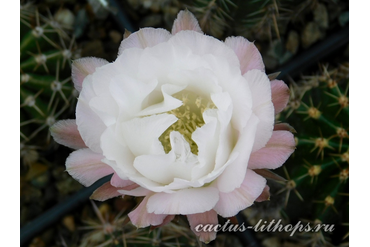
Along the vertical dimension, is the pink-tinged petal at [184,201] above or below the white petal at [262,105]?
below

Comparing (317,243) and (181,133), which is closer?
(181,133)

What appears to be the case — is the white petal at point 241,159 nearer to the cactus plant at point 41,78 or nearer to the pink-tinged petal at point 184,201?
the pink-tinged petal at point 184,201

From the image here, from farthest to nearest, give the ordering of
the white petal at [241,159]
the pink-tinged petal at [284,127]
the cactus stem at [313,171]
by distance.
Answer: the cactus stem at [313,171]
the pink-tinged petal at [284,127]
the white petal at [241,159]

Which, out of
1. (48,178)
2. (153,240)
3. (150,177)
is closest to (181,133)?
(150,177)

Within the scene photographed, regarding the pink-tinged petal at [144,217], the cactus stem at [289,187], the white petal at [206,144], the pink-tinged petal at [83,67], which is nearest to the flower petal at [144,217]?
the pink-tinged petal at [144,217]
